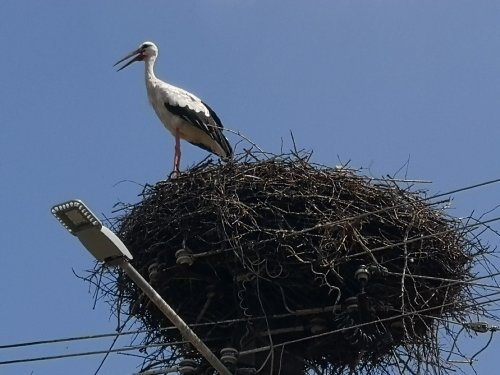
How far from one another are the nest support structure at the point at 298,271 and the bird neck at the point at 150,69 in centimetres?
373

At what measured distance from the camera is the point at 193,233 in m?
7.97

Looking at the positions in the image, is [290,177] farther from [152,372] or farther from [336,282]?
[152,372]

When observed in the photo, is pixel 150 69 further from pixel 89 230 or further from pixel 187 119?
pixel 89 230

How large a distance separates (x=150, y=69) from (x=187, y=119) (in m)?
1.27

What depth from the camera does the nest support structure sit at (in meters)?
7.62

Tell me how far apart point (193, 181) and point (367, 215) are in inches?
50.7

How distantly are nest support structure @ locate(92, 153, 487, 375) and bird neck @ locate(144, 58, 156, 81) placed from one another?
3.73 metres

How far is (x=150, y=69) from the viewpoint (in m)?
12.1

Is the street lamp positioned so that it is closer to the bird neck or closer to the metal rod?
the metal rod

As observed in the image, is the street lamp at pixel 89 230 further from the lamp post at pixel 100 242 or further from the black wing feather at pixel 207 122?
the black wing feather at pixel 207 122

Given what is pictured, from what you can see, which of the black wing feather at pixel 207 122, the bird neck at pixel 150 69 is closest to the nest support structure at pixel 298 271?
the black wing feather at pixel 207 122

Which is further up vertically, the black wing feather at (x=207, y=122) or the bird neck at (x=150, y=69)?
the bird neck at (x=150, y=69)

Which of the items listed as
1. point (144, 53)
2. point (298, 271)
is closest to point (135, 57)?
point (144, 53)

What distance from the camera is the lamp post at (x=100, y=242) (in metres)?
5.45
